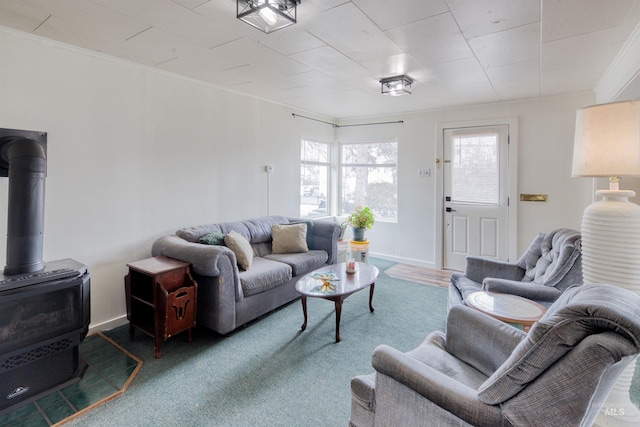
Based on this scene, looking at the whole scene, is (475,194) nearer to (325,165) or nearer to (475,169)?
(475,169)

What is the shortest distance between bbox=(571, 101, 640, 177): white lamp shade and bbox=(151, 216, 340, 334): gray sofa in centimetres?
257

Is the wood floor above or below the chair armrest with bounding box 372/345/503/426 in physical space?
below

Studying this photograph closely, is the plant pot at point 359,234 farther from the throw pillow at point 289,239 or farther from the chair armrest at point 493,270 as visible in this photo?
the chair armrest at point 493,270

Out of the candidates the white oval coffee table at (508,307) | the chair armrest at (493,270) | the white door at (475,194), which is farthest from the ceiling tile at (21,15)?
the white door at (475,194)

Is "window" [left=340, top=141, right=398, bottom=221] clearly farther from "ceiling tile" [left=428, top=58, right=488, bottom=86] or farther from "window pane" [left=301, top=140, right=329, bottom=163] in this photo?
"ceiling tile" [left=428, top=58, right=488, bottom=86]

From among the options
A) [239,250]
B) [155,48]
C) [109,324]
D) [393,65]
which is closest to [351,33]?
[393,65]

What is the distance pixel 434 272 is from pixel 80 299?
4300 millimetres

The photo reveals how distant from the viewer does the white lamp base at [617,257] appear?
1.71 metres

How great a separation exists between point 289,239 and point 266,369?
72.3 inches

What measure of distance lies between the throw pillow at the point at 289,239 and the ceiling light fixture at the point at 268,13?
2391 mm

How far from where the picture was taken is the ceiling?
6.55 feet

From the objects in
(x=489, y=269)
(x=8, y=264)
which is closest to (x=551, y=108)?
(x=489, y=269)

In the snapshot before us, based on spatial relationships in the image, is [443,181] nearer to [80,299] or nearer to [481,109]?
[481,109]

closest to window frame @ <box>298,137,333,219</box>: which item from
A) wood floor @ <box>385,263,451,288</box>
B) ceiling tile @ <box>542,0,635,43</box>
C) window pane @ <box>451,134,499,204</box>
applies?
wood floor @ <box>385,263,451,288</box>
